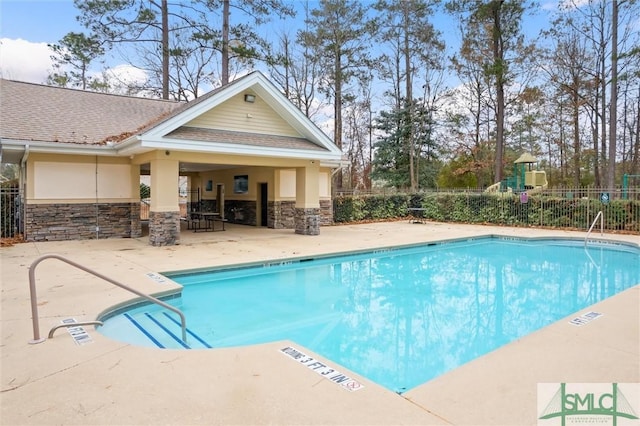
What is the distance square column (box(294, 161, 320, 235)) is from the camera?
1466 cm

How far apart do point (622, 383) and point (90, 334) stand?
17.2ft

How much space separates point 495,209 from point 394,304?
534 inches

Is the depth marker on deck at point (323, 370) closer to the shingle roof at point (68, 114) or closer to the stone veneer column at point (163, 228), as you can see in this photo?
the stone veneer column at point (163, 228)

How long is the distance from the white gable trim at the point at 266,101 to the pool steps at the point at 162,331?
621cm

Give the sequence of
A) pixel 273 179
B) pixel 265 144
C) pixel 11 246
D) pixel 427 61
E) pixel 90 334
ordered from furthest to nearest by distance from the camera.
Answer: pixel 427 61 → pixel 273 179 → pixel 265 144 → pixel 11 246 → pixel 90 334

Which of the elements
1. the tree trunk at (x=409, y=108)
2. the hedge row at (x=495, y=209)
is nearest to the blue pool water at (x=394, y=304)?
the hedge row at (x=495, y=209)

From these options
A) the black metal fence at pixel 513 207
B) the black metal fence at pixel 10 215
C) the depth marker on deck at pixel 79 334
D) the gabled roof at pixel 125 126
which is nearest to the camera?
the depth marker on deck at pixel 79 334

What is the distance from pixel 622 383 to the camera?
3385mm

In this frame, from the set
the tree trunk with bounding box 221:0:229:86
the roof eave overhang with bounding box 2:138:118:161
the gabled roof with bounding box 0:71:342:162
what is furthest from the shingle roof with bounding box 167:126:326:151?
the tree trunk with bounding box 221:0:229:86

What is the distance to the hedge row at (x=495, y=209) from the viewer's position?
15.5 meters

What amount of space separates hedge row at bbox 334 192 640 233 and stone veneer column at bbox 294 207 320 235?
520 cm

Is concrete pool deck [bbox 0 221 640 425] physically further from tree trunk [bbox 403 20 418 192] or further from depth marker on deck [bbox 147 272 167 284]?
tree trunk [bbox 403 20 418 192]

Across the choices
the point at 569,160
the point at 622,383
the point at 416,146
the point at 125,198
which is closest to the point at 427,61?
the point at 416,146

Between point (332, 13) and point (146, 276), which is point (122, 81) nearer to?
point (332, 13)
